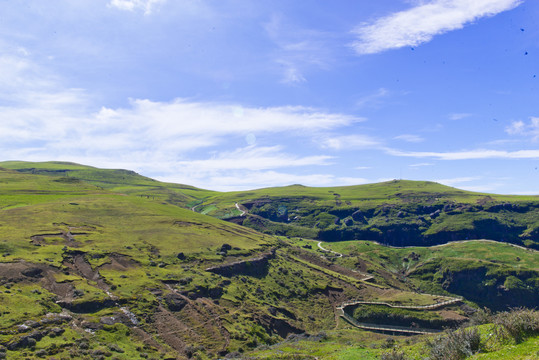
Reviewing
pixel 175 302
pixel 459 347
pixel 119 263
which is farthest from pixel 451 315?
pixel 119 263

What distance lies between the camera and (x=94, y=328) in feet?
185

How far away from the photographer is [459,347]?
22.4 meters

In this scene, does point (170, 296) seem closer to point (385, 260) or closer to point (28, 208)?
point (28, 208)

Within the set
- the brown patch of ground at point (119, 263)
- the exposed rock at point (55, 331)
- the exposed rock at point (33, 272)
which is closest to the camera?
the exposed rock at point (55, 331)

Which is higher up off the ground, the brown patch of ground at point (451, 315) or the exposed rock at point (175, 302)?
the exposed rock at point (175, 302)

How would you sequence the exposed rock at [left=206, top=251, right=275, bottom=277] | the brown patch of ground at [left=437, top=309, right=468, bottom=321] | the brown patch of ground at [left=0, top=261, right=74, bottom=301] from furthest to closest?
the exposed rock at [left=206, top=251, right=275, bottom=277]
the brown patch of ground at [left=437, top=309, right=468, bottom=321]
the brown patch of ground at [left=0, top=261, right=74, bottom=301]

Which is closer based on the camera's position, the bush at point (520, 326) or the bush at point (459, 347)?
the bush at point (520, 326)

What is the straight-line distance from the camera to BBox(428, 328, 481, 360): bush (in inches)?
870

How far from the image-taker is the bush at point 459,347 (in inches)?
870

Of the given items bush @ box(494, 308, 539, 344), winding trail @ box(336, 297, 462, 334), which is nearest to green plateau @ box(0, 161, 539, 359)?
bush @ box(494, 308, 539, 344)

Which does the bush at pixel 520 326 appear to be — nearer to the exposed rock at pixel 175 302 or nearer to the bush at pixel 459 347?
the bush at pixel 459 347

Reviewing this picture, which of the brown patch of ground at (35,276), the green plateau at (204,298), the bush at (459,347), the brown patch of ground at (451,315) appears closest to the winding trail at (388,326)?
the green plateau at (204,298)

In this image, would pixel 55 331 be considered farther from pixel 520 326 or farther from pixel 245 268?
pixel 245 268

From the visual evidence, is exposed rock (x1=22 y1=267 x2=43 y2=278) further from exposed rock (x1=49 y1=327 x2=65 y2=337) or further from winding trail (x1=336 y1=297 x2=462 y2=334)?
winding trail (x1=336 y1=297 x2=462 y2=334)
